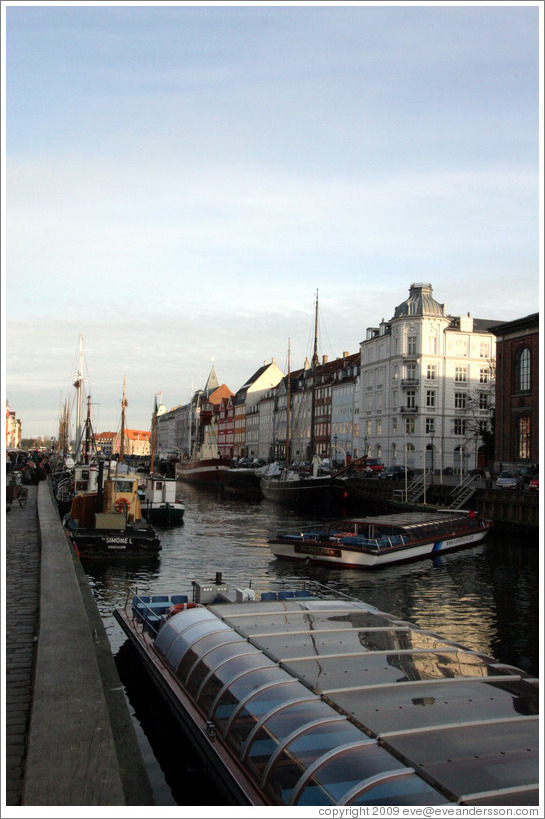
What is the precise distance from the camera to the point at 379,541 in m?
32.3

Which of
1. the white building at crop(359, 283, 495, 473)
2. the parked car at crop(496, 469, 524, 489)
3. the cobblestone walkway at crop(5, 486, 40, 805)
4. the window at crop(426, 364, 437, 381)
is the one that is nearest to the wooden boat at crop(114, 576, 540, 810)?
the cobblestone walkway at crop(5, 486, 40, 805)

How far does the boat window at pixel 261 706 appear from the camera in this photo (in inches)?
Result: 323

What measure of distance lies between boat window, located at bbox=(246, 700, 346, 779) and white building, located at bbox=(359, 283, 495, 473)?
79.0 metres

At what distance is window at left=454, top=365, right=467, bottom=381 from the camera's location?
89.7m

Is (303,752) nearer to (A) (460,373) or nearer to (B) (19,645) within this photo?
(B) (19,645)

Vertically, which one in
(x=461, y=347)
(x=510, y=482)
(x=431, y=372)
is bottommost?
(x=510, y=482)

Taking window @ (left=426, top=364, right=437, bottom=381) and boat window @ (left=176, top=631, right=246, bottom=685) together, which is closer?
boat window @ (left=176, top=631, right=246, bottom=685)

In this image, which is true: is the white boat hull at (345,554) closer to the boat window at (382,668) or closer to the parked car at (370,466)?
the boat window at (382,668)

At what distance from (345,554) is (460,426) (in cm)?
6079

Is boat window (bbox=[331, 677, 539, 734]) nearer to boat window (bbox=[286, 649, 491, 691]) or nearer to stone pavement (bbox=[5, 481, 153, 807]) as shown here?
boat window (bbox=[286, 649, 491, 691])

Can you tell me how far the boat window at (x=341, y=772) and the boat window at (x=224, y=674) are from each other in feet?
8.27

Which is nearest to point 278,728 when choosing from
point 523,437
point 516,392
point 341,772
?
point 341,772

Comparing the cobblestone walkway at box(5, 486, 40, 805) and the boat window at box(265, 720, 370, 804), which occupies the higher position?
the boat window at box(265, 720, 370, 804)

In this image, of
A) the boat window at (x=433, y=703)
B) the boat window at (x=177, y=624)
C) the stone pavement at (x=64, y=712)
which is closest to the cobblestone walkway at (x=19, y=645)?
the stone pavement at (x=64, y=712)
